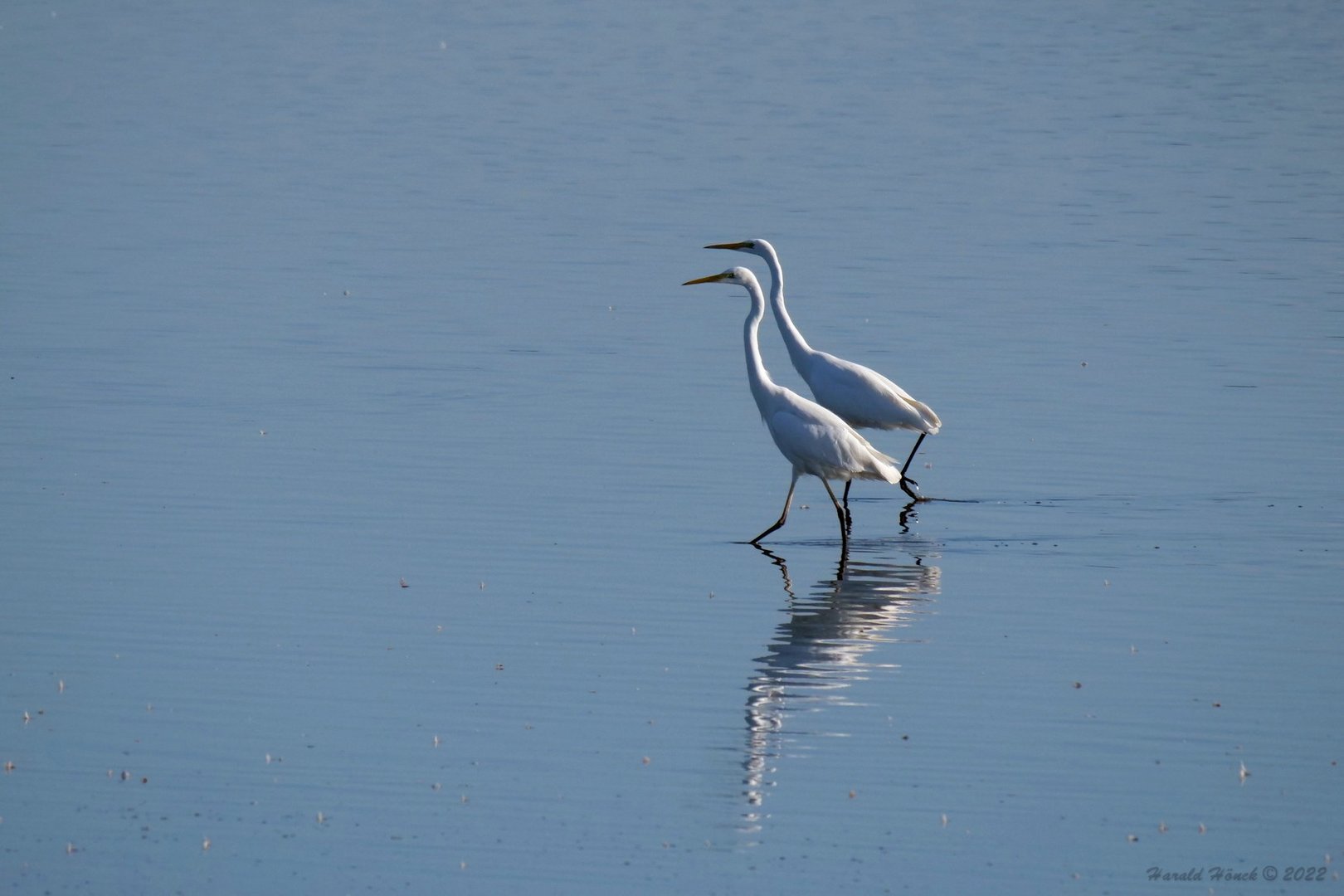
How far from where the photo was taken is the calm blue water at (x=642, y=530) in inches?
366

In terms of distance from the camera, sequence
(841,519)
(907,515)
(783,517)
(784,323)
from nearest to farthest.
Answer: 1. (783,517)
2. (841,519)
3. (907,515)
4. (784,323)

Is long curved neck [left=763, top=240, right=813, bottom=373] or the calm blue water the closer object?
the calm blue water

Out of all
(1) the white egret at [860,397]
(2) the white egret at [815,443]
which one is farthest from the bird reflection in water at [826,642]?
(1) the white egret at [860,397]

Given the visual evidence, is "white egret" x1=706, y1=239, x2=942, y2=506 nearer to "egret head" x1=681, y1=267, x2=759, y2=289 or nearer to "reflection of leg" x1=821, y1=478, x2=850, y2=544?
"egret head" x1=681, y1=267, x2=759, y2=289

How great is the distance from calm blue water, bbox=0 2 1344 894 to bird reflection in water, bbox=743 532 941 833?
4cm

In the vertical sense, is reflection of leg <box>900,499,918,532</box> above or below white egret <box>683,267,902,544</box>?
below

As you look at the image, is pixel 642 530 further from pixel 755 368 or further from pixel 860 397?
pixel 860 397

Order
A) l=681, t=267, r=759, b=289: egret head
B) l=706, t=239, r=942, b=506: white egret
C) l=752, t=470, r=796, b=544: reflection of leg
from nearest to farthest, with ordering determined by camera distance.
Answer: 1. l=752, t=470, r=796, b=544: reflection of leg
2. l=706, t=239, r=942, b=506: white egret
3. l=681, t=267, r=759, b=289: egret head

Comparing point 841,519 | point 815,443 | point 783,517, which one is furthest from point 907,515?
point 783,517

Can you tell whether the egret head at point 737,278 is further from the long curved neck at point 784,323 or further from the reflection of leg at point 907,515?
the reflection of leg at point 907,515

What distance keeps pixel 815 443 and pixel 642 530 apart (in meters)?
1.45

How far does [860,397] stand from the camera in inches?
645

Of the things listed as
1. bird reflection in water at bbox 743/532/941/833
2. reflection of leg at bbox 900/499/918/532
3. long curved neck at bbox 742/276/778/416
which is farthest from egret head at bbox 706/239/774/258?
bird reflection in water at bbox 743/532/941/833

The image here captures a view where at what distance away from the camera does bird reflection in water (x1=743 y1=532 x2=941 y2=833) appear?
10273 mm
